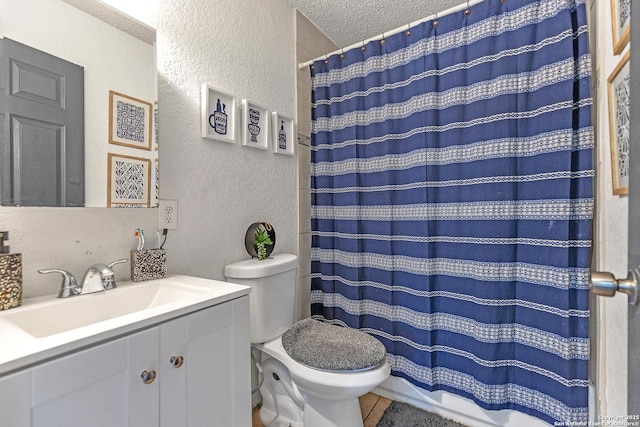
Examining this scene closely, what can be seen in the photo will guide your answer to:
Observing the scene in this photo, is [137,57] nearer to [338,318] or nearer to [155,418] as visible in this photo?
[155,418]

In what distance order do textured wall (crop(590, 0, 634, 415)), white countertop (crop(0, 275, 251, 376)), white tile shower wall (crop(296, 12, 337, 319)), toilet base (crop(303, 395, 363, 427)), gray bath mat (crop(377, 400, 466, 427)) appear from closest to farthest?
white countertop (crop(0, 275, 251, 376))
textured wall (crop(590, 0, 634, 415))
toilet base (crop(303, 395, 363, 427))
gray bath mat (crop(377, 400, 466, 427))
white tile shower wall (crop(296, 12, 337, 319))

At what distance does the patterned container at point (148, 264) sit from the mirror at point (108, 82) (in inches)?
6.8

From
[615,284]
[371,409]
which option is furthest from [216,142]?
[371,409]

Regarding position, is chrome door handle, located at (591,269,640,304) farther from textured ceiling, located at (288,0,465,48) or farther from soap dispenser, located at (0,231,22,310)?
textured ceiling, located at (288,0,465,48)

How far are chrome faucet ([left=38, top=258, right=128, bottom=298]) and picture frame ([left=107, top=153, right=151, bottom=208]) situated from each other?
0.68 feet

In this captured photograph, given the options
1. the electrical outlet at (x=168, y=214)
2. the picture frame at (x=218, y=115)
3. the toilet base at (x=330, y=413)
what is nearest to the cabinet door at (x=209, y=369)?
the toilet base at (x=330, y=413)

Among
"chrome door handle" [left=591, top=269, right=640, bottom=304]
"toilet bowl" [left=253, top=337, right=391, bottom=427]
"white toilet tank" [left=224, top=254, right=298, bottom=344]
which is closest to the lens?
"chrome door handle" [left=591, top=269, right=640, bottom=304]

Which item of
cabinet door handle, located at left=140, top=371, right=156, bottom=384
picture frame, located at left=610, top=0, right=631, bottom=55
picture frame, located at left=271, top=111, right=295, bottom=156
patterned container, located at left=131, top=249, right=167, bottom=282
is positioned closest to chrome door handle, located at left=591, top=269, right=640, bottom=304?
picture frame, located at left=610, top=0, right=631, bottom=55

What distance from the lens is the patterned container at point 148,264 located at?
101cm

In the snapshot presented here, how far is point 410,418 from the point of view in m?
1.46

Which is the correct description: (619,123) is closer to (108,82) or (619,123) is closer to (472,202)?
(472,202)

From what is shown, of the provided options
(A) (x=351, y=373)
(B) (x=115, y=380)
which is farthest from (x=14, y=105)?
(A) (x=351, y=373)

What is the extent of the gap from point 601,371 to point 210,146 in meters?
1.80

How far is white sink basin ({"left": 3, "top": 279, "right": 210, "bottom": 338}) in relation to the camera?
0.75 metres
